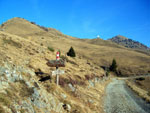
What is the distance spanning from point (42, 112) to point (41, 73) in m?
7.78

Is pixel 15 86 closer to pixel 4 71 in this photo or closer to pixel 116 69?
pixel 4 71

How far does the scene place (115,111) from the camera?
1336cm

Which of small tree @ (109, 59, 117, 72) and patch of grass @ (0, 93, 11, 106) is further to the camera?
small tree @ (109, 59, 117, 72)

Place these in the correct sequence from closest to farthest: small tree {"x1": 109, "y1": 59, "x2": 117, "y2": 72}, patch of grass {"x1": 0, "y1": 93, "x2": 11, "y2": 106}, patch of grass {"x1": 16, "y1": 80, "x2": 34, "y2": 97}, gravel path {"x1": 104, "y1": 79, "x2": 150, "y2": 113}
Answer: patch of grass {"x1": 0, "y1": 93, "x2": 11, "y2": 106}, patch of grass {"x1": 16, "y1": 80, "x2": 34, "y2": 97}, gravel path {"x1": 104, "y1": 79, "x2": 150, "y2": 113}, small tree {"x1": 109, "y1": 59, "x2": 117, "y2": 72}

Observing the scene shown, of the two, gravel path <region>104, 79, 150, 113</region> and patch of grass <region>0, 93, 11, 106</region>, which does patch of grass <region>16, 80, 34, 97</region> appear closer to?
patch of grass <region>0, 93, 11, 106</region>

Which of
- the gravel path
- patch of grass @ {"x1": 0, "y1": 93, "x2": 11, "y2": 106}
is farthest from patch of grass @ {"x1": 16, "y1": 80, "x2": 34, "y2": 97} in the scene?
the gravel path

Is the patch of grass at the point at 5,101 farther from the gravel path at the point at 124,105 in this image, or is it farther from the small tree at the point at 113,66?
the small tree at the point at 113,66

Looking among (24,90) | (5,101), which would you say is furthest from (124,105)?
(5,101)

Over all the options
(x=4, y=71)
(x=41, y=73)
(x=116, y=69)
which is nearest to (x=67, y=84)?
(x=41, y=73)

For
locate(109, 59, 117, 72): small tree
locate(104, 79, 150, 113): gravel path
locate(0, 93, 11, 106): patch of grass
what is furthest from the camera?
locate(109, 59, 117, 72): small tree

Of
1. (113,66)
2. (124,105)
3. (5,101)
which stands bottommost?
(124,105)

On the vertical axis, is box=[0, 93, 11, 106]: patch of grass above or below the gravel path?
above

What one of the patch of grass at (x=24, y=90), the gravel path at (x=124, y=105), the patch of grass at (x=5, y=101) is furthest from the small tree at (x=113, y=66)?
the patch of grass at (x=5, y=101)

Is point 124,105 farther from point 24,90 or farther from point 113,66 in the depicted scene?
point 113,66
